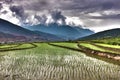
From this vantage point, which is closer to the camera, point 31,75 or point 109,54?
point 31,75

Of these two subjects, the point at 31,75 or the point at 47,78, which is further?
the point at 31,75

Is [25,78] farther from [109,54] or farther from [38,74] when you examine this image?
[109,54]

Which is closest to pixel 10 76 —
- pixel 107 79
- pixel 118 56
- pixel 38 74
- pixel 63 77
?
pixel 38 74

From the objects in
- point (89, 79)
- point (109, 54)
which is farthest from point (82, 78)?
point (109, 54)

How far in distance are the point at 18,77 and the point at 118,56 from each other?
25.0m

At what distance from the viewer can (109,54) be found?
5034cm

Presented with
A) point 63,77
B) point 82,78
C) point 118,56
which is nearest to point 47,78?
point 63,77

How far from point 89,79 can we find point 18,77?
6975 millimetres

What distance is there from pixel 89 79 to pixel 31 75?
20.1 feet

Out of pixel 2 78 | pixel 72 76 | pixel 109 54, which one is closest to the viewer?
pixel 2 78

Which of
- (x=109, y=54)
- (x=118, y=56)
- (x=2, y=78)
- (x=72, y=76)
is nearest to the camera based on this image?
(x=2, y=78)

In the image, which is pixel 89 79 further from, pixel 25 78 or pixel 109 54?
pixel 109 54

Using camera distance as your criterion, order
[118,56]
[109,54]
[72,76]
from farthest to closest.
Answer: [109,54]
[118,56]
[72,76]

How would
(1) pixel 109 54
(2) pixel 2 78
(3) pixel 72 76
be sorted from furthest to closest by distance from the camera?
(1) pixel 109 54 < (3) pixel 72 76 < (2) pixel 2 78
